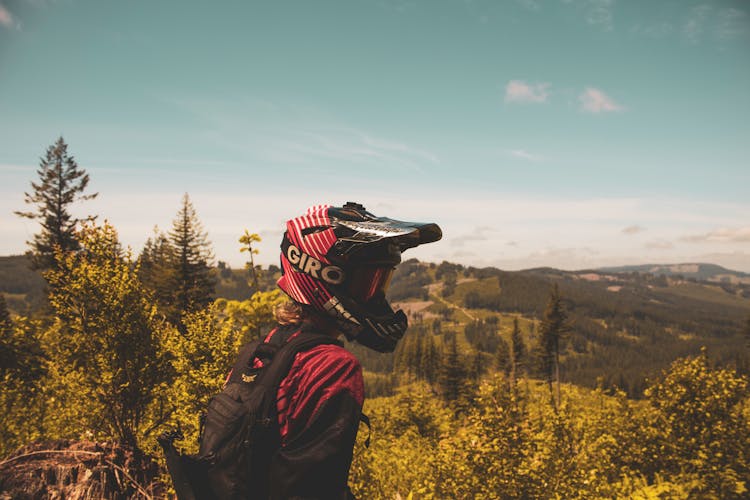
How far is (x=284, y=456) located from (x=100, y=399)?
14.4 metres

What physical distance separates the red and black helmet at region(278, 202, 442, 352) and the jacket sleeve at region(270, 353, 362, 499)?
40 centimetres

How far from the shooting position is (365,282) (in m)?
2.59

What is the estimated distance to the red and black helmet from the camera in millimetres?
2484

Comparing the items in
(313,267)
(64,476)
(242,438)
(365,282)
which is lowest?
(64,476)

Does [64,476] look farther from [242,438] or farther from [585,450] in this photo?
[585,450]

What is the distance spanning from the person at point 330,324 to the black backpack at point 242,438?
62 millimetres

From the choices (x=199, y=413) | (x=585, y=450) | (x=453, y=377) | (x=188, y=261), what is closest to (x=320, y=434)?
(x=199, y=413)

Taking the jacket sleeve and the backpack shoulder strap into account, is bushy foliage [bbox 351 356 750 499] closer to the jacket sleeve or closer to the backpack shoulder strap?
the jacket sleeve

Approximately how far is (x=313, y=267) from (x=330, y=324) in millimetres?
418

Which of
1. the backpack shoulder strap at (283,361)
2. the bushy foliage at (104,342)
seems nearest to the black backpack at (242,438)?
the backpack shoulder strap at (283,361)

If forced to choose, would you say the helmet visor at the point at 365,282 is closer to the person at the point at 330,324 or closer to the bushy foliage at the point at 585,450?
the person at the point at 330,324

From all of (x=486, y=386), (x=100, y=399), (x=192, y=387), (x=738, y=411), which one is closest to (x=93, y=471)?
(x=192, y=387)

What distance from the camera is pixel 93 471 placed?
20.5 ft

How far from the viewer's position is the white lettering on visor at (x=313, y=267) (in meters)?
2.54
